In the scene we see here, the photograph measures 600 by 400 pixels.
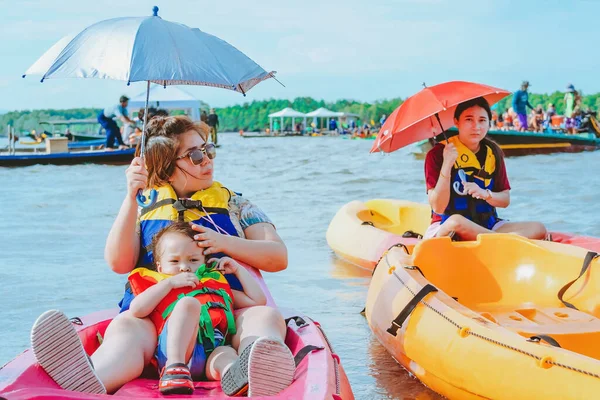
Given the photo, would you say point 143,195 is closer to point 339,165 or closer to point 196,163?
point 196,163

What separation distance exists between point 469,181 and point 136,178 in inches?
106

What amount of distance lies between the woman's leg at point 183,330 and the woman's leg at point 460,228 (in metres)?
2.53

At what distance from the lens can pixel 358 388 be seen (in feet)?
13.3

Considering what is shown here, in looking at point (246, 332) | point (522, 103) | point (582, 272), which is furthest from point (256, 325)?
point (522, 103)

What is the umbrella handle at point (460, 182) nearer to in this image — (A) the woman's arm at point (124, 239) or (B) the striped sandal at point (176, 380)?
(A) the woman's arm at point (124, 239)

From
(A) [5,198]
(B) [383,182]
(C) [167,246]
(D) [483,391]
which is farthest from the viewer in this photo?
(B) [383,182]

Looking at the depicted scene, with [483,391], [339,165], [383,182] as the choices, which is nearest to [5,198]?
[383,182]

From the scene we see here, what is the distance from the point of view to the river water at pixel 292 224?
5016mm

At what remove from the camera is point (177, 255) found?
3.06m

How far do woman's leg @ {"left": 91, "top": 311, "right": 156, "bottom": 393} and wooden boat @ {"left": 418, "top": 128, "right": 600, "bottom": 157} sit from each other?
666 inches

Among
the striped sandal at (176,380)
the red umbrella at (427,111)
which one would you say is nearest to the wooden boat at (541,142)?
the red umbrella at (427,111)

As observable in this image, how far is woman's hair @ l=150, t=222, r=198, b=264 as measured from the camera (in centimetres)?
311

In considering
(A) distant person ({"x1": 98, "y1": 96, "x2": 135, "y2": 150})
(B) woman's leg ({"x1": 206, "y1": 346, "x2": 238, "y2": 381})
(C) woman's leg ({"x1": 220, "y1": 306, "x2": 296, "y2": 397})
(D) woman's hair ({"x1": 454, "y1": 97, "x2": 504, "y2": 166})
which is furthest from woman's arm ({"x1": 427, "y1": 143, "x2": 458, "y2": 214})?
(A) distant person ({"x1": 98, "y1": 96, "x2": 135, "y2": 150})

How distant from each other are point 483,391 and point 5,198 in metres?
11.5
